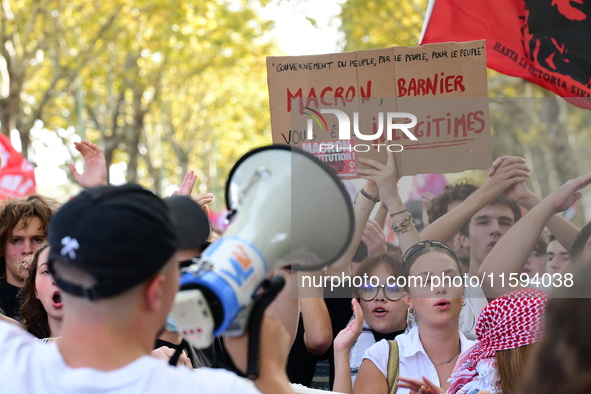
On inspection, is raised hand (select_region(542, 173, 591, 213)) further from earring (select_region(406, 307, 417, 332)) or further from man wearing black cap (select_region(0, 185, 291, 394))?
man wearing black cap (select_region(0, 185, 291, 394))

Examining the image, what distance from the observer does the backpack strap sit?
2.75 m

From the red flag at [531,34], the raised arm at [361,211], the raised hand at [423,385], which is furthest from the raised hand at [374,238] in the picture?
the red flag at [531,34]

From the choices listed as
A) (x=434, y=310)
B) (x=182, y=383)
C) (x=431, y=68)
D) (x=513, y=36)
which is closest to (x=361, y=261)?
(x=434, y=310)

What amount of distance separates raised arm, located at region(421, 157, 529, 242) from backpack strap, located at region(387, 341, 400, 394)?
0.55 meters

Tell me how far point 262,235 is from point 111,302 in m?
0.36

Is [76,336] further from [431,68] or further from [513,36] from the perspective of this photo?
[513,36]

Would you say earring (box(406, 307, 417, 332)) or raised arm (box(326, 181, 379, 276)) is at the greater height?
raised arm (box(326, 181, 379, 276))

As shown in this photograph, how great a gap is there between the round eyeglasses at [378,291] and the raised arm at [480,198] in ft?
0.92

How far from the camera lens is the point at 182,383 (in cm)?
135

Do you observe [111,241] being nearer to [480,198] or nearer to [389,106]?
[389,106]

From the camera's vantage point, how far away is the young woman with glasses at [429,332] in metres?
2.78

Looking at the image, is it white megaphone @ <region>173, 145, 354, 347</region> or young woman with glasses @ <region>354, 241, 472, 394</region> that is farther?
young woman with glasses @ <region>354, 241, 472, 394</region>

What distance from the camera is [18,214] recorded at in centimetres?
362

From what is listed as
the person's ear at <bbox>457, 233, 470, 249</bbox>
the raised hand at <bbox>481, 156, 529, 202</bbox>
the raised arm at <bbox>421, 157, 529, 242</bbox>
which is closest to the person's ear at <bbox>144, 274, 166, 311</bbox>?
the raised arm at <bbox>421, 157, 529, 242</bbox>
